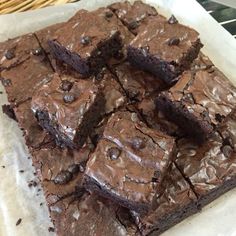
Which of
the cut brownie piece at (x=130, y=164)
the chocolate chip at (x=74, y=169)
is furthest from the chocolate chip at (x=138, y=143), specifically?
the chocolate chip at (x=74, y=169)

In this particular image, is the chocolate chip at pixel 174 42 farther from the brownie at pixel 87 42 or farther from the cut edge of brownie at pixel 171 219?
the cut edge of brownie at pixel 171 219

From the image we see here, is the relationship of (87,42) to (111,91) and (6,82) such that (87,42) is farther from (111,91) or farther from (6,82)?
(6,82)

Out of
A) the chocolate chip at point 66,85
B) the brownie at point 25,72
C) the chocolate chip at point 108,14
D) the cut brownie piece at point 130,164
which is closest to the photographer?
the cut brownie piece at point 130,164

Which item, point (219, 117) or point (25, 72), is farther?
point (25, 72)

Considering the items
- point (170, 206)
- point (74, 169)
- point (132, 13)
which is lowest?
point (170, 206)

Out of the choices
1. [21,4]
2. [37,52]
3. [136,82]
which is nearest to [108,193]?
[136,82]

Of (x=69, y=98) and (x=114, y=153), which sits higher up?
(x=69, y=98)
